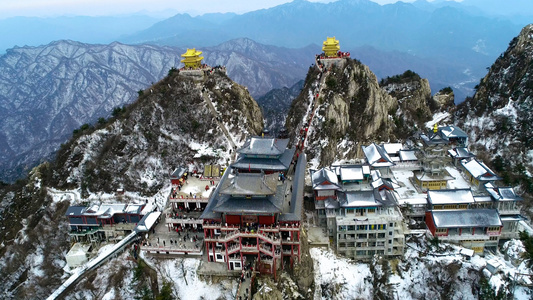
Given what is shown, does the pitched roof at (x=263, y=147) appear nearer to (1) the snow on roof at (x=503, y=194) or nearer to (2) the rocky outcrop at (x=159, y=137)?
(2) the rocky outcrop at (x=159, y=137)

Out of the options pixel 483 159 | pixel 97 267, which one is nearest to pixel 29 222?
pixel 97 267

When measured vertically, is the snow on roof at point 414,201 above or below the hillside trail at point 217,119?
below

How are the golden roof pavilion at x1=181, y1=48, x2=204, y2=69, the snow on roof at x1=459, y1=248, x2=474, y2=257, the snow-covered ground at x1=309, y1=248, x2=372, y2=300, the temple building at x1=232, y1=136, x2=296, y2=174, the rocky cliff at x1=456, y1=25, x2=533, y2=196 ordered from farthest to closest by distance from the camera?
the golden roof pavilion at x1=181, y1=48, x2=204, y2=69 → the rocky cliff at x1=456, y1=25, x2=533, y2=196 → the temple building at x1=232, y1=136, x2=296, y2=174 → the snow on roof at x1=459, y1=248, x2=474, y2=257 → the snow-covered ground at x1=309, y1=248, x2=372, y2=300

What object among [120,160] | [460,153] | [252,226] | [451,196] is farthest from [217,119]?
[460,153]

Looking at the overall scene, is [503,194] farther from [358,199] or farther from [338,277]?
[338,277]

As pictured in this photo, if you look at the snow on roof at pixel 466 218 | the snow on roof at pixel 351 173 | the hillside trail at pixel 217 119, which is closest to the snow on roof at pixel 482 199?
the snow on roof at pixel 466 218

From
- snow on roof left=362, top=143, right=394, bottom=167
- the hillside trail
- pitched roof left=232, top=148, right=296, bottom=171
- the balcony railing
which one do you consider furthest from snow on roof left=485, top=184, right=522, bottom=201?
the hillside trail

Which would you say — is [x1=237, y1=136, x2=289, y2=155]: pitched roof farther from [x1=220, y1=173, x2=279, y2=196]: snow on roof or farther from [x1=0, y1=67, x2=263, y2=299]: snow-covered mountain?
[x1=0, y1=67, x2=263, y2=299]: snow-covered mountain
